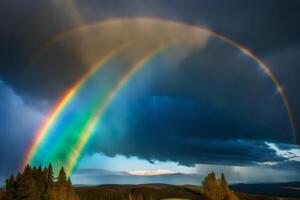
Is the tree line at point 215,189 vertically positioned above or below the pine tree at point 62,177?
below

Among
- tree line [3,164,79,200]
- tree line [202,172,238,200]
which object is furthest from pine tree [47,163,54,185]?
tree line [202,172,238,200]

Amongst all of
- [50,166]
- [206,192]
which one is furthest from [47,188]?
[206,192]

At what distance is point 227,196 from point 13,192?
89116 mm

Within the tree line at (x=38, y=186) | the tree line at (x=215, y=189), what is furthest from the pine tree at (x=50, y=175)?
the tree line at (x=215, y=189)

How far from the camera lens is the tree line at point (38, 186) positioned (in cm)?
12788

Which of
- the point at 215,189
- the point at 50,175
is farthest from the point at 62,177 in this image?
the point at 215,189

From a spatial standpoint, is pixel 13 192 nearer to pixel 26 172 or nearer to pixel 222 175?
Result: pixel 26 172

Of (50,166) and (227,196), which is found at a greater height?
(50,166)

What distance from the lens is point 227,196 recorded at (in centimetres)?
16625

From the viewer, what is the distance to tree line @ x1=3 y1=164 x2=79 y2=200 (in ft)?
420

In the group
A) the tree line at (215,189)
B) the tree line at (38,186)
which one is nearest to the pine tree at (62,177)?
the tree line at (38,186)

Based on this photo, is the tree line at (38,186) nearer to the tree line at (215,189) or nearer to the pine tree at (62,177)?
the pine tree at (62,177)

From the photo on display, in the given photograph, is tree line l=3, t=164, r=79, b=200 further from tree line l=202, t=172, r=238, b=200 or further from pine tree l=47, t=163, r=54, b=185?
tree line l=202, t=172, r=238, b=200

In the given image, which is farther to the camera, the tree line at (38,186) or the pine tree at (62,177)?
the pine tree at (62,177)
